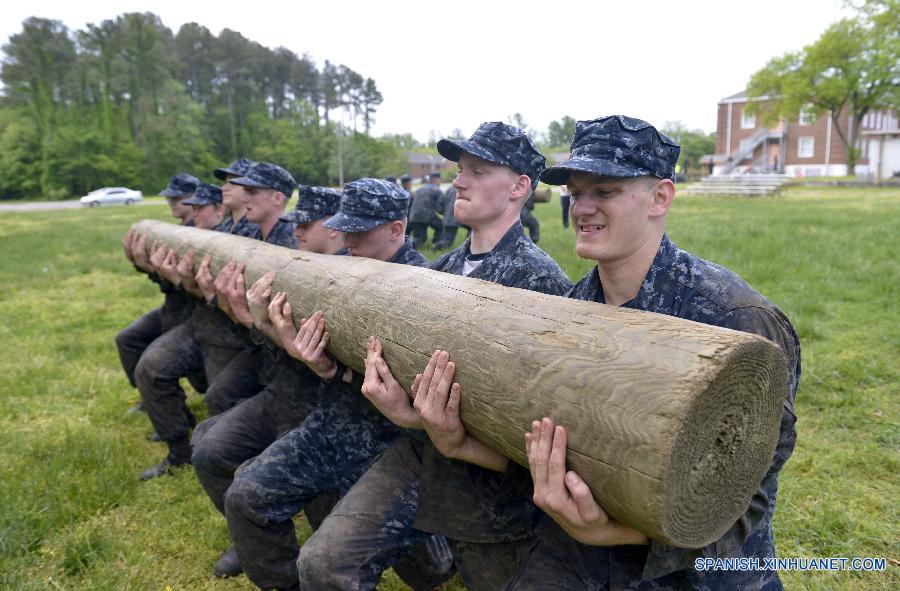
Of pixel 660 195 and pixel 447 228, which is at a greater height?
pixel 660 195

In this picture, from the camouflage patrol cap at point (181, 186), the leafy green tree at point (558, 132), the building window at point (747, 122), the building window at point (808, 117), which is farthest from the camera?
the leafy green tree at point (558, 132)

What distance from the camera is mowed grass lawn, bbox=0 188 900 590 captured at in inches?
126

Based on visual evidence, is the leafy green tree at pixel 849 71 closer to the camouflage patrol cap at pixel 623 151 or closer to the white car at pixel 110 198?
the white car at pixel 110 198

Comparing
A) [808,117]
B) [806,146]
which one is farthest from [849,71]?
[806,146]

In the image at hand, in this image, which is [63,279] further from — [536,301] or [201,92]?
[201,92]

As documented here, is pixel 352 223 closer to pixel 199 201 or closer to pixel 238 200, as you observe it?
pixel 238 200

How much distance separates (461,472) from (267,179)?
3.25 m

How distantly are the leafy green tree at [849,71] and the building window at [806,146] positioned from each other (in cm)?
653

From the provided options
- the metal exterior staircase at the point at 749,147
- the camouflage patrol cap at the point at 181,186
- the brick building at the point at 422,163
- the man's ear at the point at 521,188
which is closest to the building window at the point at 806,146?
the metal exterior staircase at the point at 749,147

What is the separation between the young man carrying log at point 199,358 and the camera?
418 centimetres

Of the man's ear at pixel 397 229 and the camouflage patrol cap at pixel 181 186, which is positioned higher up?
the camouflage patrol cap at pixel 181 186

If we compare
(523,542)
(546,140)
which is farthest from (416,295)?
(546,140)

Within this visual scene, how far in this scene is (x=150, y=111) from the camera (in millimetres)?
55688

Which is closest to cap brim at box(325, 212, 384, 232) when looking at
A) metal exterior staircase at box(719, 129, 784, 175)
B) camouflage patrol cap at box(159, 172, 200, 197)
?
camouflage patrol cap at box(159, 172, 200, 197)
